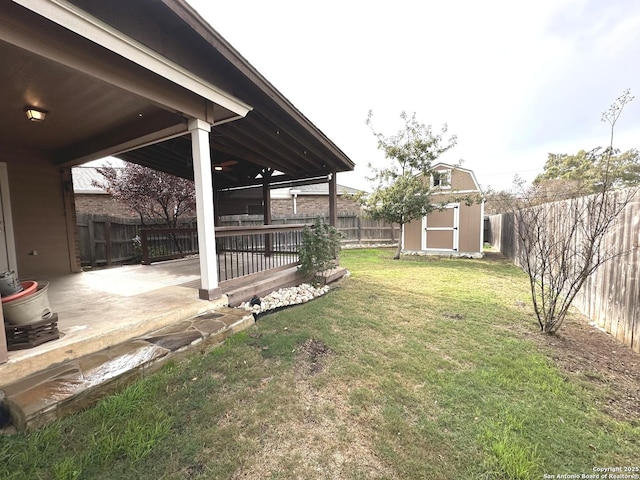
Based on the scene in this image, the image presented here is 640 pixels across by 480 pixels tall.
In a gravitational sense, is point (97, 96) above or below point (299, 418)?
above

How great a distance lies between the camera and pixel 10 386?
162 cm

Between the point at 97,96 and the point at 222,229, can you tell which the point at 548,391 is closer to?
the point at 222,229

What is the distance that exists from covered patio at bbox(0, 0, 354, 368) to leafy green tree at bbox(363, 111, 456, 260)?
13.3 ft

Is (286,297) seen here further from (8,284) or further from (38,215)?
(38,215)

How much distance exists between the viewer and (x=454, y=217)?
9.64m

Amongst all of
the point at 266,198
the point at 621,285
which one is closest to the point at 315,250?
the point at 266,198

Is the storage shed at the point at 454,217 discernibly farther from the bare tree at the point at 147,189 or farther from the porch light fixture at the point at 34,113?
the porch light fixture at the point at 34,113

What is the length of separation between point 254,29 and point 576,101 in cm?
1144

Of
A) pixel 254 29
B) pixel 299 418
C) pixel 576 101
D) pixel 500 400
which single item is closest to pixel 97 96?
pixel 299 418

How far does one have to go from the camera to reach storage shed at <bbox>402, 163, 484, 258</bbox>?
9.28m

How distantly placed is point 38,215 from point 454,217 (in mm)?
11424

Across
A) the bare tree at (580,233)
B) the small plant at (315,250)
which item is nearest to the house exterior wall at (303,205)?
the small plant at (315,250)

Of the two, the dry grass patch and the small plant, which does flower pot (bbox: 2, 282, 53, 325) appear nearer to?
the dry grass patch

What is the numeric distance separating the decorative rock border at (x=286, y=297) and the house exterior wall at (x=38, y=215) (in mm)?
4000
